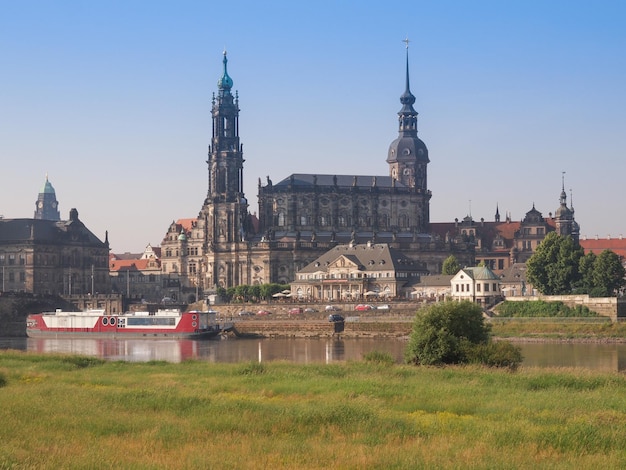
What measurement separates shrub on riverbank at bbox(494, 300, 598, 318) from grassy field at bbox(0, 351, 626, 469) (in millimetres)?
63026

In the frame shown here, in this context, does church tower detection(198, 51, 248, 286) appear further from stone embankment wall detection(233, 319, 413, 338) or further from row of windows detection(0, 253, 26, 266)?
stone embankment wall detection(233, 319, 413, 338)

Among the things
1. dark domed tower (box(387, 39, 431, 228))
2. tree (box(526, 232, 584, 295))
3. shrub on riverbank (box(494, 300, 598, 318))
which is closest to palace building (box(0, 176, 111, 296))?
dark domed tower (box(387, 39, 431, 228))

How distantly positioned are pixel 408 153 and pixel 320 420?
15375 centimetres

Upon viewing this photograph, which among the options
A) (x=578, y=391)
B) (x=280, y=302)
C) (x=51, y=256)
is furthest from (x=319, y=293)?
(x=578, y=391)

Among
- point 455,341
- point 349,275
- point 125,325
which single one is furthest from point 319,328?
point 455,341

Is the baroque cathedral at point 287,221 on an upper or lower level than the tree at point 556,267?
upper

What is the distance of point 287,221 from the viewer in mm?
170125

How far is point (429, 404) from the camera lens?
3653 centimetres

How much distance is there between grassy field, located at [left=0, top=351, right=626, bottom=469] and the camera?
26719 mm

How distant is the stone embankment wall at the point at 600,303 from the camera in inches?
4165

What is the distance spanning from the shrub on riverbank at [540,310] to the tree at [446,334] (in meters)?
53.6

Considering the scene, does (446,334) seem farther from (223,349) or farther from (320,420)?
(223,349)

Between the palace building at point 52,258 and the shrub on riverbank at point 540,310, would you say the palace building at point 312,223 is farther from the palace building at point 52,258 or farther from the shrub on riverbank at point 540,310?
the shrub on riverbank at point 540,310

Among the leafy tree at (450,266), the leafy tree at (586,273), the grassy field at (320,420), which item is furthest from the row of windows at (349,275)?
the grassy field at (320,420)
